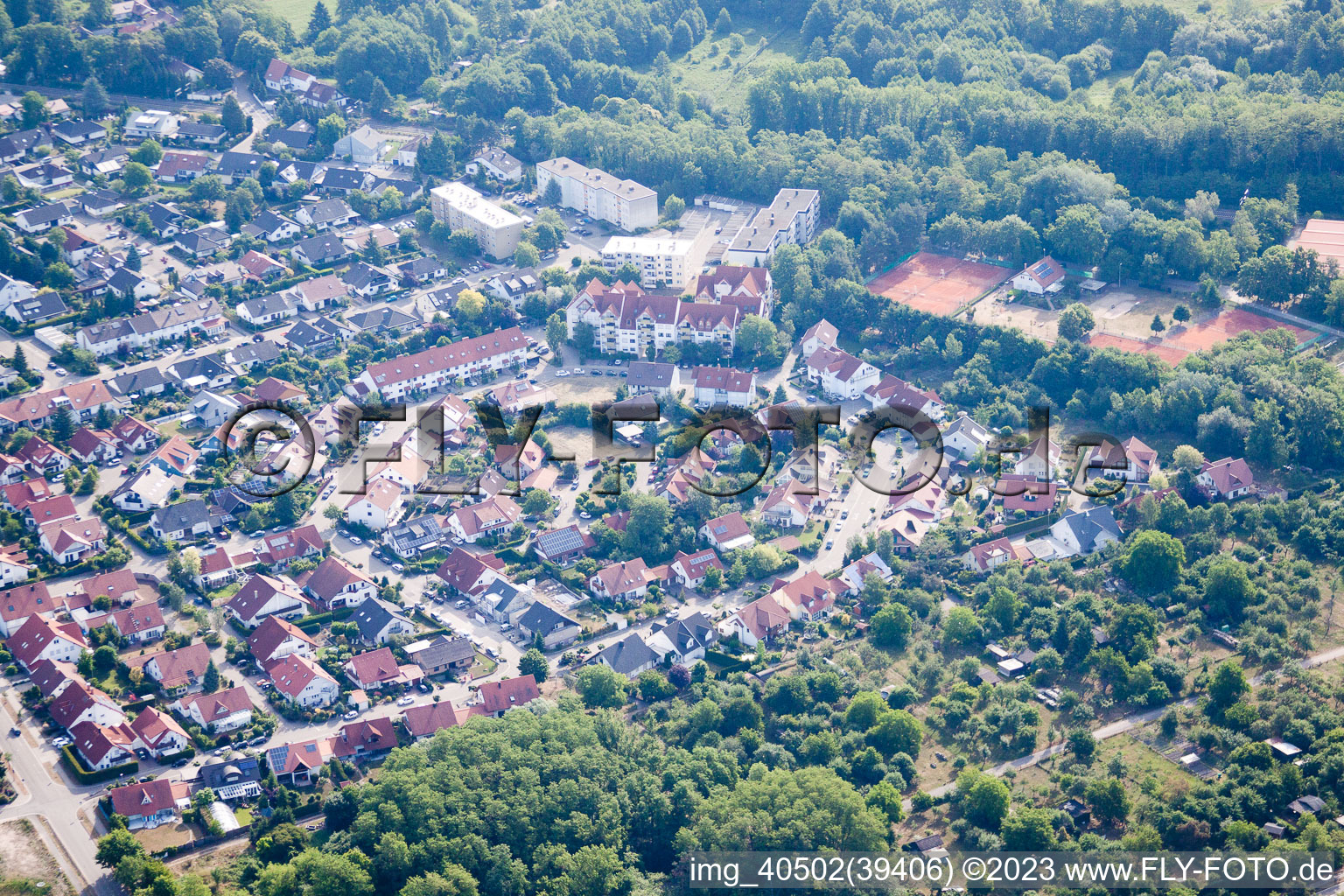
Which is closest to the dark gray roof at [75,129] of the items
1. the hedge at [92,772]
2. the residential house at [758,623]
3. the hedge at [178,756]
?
the hedge at [92,772]

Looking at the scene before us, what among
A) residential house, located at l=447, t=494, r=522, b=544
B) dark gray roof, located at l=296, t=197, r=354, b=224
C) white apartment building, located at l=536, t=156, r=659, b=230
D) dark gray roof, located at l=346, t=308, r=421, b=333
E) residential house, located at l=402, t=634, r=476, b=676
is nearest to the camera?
residential house, located at l=402, t=634, r=476, b=676

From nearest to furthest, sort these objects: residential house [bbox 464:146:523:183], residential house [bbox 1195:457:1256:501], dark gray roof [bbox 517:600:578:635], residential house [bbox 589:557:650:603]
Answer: dark gray roof [bbox 517:600:578:635], residential house [bbox 589:557:650:603], residential house [bbox 1195:457:1256:501], residential house [bbox 464:146:523:183]

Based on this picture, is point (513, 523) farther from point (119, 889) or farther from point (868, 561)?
point (119, 889)

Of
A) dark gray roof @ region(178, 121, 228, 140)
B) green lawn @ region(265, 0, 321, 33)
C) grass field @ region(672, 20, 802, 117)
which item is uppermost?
green lawn @ region(265, 0, 321, 33)

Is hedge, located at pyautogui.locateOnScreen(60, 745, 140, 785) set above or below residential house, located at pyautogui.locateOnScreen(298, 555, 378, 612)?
below

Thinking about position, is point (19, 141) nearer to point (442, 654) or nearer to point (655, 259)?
point (655, 259)

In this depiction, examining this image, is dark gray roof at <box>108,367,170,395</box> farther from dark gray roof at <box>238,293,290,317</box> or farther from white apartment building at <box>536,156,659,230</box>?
white apartment building at <box>536,156,659,230</box>

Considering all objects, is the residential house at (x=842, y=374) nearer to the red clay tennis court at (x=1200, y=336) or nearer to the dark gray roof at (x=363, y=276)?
the red clay tennis court at (x=1200, y=336)

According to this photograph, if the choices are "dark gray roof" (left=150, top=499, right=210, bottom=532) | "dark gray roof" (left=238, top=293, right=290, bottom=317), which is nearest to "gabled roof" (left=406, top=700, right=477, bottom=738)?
"dark gray roof" (left=150, top=499, right=210, bottom=532)

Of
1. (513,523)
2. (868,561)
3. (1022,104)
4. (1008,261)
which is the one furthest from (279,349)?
(1022,104)
